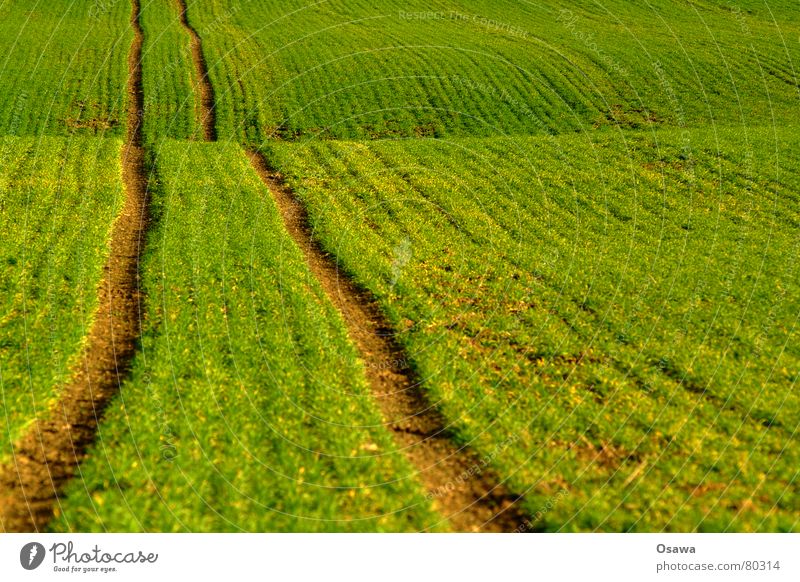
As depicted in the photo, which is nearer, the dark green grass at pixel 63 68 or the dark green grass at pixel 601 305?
the dark green grass at pixel 601 305

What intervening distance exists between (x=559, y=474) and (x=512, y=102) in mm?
44520

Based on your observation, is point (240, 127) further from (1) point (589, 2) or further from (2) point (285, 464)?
(1) point (589, 2)

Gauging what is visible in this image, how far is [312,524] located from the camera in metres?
10.8

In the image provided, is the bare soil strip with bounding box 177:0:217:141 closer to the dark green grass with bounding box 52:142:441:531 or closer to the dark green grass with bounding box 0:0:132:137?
the dark green grass with bounding box 0:0:132:137

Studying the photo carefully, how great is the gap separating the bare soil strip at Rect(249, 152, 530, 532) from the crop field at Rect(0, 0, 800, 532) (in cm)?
7

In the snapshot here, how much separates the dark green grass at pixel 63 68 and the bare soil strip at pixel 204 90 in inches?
233

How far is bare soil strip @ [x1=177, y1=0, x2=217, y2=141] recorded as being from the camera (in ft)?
155

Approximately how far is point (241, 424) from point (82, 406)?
3681 millimetres

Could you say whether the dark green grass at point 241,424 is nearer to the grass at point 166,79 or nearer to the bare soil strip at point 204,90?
the bare soil strip at point 204,90

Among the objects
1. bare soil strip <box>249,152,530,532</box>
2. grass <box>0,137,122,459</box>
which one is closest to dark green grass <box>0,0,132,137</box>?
grass <box>0,137,122,459</box>

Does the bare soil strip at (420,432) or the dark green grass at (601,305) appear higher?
the dark green grass at (601,305)

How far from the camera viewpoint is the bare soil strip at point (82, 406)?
11.1 m
